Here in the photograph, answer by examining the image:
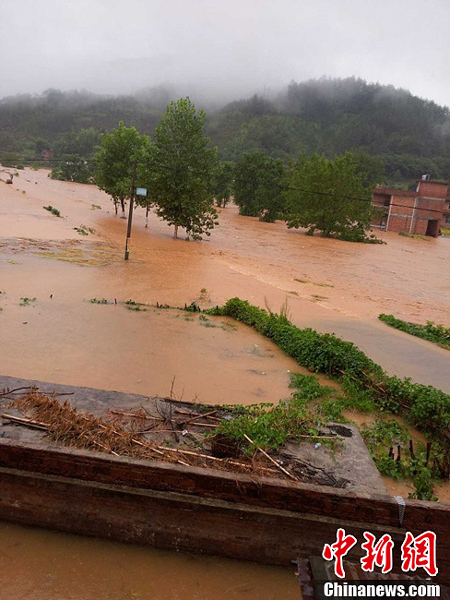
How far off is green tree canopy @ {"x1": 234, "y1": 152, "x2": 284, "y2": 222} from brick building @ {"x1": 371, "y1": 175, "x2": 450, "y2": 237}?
11.4 meters

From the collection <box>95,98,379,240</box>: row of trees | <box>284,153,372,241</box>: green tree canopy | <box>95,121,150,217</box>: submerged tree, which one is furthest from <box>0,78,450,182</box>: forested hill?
<box>95,121,150,217</box>: submerged tree

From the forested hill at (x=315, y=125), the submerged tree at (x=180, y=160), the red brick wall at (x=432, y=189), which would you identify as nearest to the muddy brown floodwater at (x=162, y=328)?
the submerged tree at (x=180, y=160)

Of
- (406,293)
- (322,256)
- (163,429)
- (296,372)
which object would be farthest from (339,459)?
(322,256)

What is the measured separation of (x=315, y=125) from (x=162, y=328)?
432 feet

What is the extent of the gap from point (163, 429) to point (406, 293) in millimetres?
18493

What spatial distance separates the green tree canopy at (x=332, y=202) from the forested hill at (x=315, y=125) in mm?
54086

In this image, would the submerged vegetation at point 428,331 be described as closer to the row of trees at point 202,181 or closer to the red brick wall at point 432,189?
the row of trees at point 202,181

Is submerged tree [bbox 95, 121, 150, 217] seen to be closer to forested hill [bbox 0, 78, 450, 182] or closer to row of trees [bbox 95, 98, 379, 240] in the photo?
row of trees [bbox 95, 98, 379, 240]

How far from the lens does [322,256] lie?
3064 centimetres

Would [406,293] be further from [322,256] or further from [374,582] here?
[374,582]

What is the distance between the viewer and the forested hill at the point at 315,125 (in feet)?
337

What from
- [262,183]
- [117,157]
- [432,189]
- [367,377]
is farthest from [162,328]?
[432,189]

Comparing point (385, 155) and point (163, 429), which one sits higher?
point (385, 155)

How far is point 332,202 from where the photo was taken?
4041 cm
